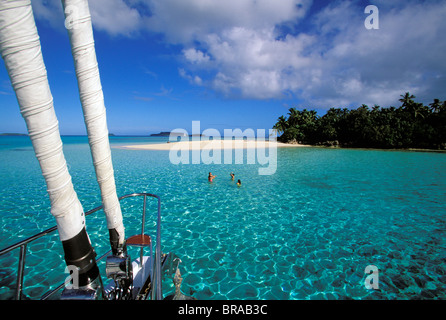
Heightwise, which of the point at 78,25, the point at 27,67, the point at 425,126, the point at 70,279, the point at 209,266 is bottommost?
the point at 209,266

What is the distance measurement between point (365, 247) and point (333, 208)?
3.84 meters

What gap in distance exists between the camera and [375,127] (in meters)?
52.4

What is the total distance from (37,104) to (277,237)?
8.27 meters

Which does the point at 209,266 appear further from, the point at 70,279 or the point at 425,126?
the point at 425,126

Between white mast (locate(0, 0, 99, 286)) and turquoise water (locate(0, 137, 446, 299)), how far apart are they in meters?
4.55

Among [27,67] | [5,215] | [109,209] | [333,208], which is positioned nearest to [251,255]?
[109,209]

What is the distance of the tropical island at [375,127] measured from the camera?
158 ft

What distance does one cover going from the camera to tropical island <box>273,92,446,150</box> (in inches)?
1891

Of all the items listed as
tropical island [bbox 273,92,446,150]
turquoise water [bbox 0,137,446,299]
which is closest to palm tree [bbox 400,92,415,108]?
tropical island [bbox 273,92,446,150]

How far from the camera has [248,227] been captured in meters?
8.94

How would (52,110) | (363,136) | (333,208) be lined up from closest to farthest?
(52,110) < (333,208) < (363,136)

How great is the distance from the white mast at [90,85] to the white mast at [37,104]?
0.37 meters

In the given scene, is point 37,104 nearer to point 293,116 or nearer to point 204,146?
point 204,146

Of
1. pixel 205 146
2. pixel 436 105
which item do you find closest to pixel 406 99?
pixel 436 105
